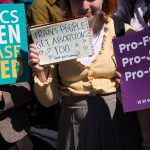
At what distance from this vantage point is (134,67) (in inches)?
92.4

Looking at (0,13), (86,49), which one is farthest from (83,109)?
(0,13)

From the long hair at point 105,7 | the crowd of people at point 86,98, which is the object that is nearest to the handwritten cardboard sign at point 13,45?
the crowd of people at point 86,98

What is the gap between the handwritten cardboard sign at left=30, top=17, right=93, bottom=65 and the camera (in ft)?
7.66

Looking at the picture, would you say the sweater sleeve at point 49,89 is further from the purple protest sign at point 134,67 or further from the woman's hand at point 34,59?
the purple protest sign at point 134,67

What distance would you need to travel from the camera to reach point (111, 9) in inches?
96.4

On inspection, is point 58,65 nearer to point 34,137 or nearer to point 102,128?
point 102,128

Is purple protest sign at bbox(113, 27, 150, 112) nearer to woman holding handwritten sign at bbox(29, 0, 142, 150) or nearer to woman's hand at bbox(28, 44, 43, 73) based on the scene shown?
woman holding handwritten sign at bbox(29, 0, 142, 150)

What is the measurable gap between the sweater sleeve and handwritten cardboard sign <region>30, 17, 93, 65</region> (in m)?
0.12

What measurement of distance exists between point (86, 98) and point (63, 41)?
0.32m

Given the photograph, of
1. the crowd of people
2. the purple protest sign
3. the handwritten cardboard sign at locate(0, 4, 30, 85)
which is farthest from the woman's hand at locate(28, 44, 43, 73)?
the purple protest sign

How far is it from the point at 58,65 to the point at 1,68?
0.99 ft

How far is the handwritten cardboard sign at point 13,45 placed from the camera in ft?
8.08

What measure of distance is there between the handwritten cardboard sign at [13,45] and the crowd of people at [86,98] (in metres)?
0.07

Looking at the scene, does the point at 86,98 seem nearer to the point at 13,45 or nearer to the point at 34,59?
the point at 34,59
